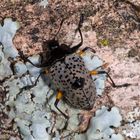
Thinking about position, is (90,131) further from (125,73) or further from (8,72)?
(8,72)

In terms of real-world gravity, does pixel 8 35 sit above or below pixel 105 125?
above

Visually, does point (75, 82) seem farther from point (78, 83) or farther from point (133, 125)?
point (133, 125)

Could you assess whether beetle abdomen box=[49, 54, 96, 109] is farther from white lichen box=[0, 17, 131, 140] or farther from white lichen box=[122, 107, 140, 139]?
white lichen box=[122, 107, 140, 139]

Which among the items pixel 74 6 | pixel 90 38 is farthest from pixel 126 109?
pixel 74 6

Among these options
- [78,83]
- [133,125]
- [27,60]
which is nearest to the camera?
[133,125]

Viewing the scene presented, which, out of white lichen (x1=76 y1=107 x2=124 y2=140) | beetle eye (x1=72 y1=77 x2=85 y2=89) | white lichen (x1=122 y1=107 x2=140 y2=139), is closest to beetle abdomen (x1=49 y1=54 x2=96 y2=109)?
beetle eye (x1=72 y1=77 x2=85 y2=89)

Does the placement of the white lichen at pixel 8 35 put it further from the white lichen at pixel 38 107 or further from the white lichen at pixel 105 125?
the white lichen at pixel 105 125

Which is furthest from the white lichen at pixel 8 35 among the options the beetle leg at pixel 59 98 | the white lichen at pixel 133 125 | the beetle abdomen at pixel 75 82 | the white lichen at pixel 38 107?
the white lichen at pixel 133 125

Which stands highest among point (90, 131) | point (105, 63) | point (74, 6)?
point (74, 6)

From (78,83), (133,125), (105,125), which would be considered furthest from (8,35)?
(133,125)
